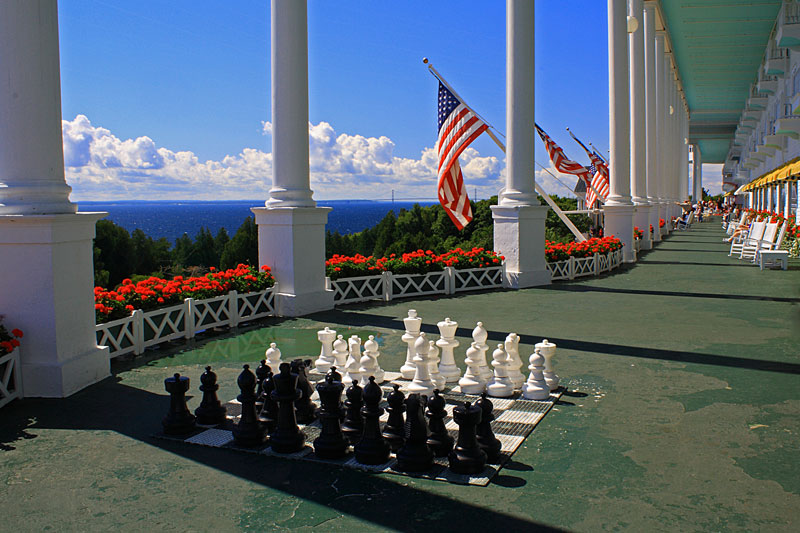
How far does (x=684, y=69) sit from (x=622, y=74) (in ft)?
93.4

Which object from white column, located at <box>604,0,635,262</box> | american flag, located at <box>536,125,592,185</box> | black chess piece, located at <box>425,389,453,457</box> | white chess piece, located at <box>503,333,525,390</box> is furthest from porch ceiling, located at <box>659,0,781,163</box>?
black chess piece, located at <box>425,389,453,457</box>

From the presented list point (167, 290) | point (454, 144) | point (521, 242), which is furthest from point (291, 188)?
point (521, 242)

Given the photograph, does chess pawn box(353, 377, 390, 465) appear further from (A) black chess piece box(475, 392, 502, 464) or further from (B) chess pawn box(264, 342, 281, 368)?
(B) chess pawn box(264, 342, 281, 368)

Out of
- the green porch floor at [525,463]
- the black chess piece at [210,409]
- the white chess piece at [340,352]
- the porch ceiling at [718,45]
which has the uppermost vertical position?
the porch ceiling at [718,45]

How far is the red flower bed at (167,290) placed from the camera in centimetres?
918

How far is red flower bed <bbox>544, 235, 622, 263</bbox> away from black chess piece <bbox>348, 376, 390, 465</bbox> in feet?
42.7

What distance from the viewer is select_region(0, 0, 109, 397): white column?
7406mm

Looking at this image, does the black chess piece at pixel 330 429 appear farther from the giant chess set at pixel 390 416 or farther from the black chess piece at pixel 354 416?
the black chess piece at pixel 354 416

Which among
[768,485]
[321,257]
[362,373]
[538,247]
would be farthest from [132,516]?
[538,247]

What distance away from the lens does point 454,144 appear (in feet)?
52.3

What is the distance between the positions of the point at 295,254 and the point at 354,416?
23.7ft

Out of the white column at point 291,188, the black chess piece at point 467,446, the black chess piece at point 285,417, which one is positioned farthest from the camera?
the white column at point 291,188

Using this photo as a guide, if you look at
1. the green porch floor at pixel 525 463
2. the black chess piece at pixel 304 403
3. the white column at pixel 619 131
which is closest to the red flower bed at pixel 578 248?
the white column at pixel 619 131

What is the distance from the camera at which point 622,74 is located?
2255 cm
